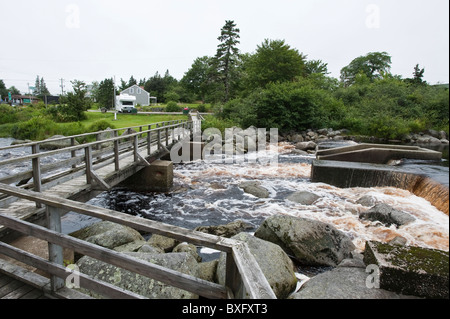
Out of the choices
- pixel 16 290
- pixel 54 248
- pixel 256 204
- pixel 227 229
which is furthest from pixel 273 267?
pixel 256 204

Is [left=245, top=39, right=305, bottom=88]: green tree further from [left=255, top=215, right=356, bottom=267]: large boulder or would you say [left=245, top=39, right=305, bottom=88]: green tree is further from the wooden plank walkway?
the wooden plank walkway

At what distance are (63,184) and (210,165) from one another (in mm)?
9747

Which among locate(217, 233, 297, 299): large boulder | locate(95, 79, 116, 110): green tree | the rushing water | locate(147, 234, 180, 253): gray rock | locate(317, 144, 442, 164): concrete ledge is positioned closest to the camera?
locate(217, 233, 297, 299): large boulder

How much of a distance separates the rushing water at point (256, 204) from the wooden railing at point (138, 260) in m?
4.80

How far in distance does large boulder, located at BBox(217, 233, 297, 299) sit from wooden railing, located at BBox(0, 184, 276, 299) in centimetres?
194

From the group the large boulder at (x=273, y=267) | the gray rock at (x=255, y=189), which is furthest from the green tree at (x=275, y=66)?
the large boulder at (x=273, y=267)

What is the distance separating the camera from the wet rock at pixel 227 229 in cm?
668

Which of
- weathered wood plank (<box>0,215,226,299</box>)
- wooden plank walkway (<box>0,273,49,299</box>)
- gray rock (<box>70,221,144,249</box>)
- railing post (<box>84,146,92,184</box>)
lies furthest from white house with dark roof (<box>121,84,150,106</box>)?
weathered wood plank (<box>0,215,226,299</box>)

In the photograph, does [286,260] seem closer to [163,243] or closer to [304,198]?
[163,243]

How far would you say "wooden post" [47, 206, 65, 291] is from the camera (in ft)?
8.57

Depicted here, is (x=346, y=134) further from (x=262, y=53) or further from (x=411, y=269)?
(x=411, y=269)
